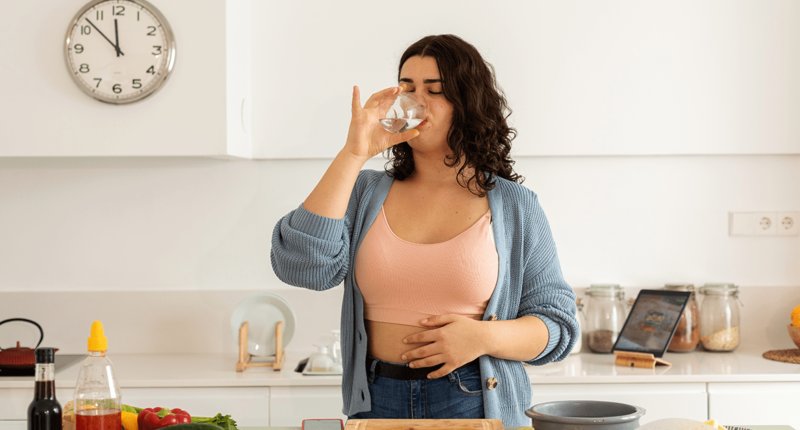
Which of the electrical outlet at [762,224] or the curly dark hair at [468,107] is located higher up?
the curly dark hair at [468,107]

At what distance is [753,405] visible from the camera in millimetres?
1890

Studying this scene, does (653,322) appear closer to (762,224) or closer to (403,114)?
(762,224)

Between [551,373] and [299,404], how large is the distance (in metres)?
0.74

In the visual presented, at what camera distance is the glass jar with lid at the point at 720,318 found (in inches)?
86.5

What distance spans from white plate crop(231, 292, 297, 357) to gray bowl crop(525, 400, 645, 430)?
4.70 feet

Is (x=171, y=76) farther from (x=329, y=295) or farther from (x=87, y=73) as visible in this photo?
(x=329, y=295)

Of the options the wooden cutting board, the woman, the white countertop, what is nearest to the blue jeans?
the woman

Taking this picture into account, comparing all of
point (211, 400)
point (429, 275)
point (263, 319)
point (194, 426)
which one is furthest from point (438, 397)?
point (263, 319)

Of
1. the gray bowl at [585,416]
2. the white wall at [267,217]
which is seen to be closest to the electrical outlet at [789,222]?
the white wall at [267,217]

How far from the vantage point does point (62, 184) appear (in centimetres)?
236

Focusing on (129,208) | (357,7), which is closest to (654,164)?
(357,7)

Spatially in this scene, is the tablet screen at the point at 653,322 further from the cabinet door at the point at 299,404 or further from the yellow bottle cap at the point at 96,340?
the yellow bottle cap at the point at 96,340

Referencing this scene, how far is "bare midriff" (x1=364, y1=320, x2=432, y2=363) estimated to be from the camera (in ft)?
3.96

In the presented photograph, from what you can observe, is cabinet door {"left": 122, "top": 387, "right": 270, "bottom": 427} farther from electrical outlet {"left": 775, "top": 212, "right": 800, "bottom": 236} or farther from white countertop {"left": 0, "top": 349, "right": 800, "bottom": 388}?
electrical outlet {"left": 775, "top": 212, "right": 800, "bottom": 236}
